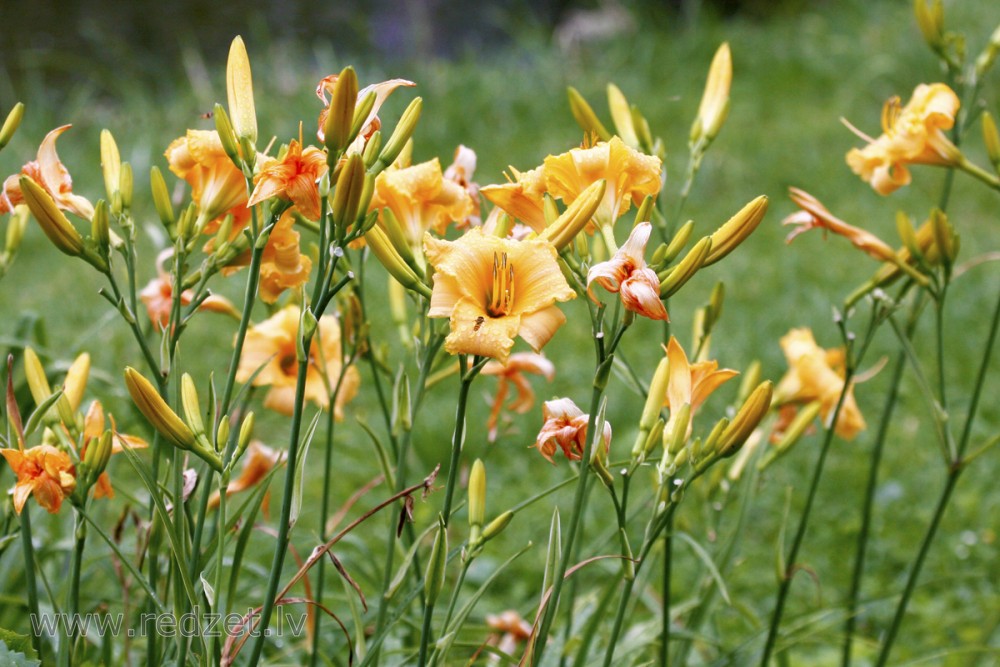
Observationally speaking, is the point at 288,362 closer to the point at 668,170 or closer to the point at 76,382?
the point at 76,382

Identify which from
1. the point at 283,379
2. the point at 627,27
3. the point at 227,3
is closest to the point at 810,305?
the point at 283,379

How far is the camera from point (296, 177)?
0.90 m

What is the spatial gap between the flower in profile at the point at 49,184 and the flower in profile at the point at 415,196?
29 centimetres

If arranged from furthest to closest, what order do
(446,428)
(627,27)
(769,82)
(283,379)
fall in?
(627,27), (769,82), (446,428), (283,379)

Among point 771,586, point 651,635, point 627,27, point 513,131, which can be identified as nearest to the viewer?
point 651,635

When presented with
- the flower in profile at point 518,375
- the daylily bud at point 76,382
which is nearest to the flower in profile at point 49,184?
the daylily bud at point 76,382

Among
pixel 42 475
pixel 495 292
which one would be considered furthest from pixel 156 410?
pixel 495 292

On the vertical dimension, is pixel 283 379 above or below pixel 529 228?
below

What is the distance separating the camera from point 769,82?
4844 mm

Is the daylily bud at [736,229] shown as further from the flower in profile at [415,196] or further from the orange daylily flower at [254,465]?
the orange daylily flower at [254,465]

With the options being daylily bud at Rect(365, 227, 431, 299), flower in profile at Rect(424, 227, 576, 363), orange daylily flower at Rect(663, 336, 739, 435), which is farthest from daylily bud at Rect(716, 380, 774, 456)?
daylily bud at Rect(365, 227, 431, 299)

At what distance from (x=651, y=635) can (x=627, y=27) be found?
473cm

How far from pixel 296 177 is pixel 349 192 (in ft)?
0.33

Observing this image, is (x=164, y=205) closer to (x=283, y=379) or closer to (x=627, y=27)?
(x=283, y=379)
